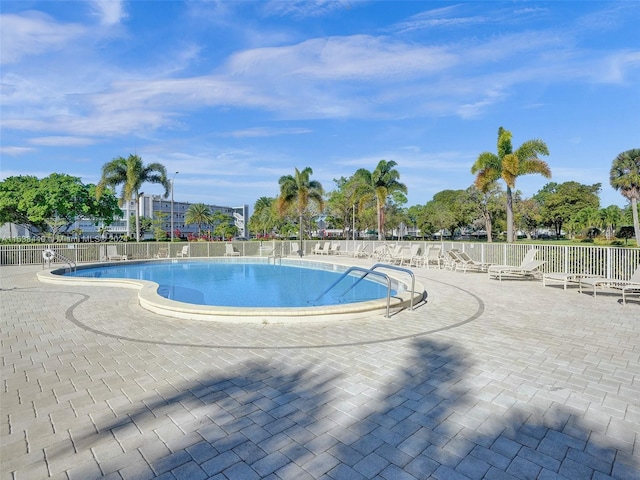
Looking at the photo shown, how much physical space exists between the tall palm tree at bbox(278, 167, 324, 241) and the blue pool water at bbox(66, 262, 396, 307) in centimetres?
706

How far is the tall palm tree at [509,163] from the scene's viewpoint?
1891cm

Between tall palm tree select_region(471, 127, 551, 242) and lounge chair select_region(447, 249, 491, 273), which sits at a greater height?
tall palm tree select_region(471, 127, 551, 242)

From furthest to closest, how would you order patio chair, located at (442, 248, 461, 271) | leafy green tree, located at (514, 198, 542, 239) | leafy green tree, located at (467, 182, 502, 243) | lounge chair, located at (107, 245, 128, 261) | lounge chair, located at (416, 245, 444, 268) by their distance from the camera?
leafy green tree, located at (514, 198, 542, 239)
leafy green tree, located at (467, 182, 502, 243)
lounge chair, located at (107, 245, 128, 261)
lounge chair, located at (416, 245, 444, 268)
patio chair, located at (442, 248, 461, 271)

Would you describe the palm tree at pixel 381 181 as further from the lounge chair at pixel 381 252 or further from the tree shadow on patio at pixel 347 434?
the tree shadow on patio at pixel 347 434

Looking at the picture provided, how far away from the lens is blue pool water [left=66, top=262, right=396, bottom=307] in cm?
1021

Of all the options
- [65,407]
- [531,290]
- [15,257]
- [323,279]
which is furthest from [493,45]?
[15,257]

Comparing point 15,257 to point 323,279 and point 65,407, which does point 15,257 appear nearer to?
point 323,279

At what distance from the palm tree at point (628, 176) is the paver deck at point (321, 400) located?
36.2 m

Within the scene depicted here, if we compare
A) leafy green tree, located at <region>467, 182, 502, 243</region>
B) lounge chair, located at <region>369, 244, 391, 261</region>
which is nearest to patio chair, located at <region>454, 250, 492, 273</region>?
lounge chair, located at <region>369, 244, 391, 261</region>

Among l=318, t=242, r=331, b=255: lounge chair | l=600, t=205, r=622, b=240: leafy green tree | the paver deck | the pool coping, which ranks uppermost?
l=600, t=205, r=622, b=240: leafy green tree

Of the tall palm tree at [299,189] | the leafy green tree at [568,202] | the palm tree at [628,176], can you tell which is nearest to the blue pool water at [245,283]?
the tall palm tree at [299,189]

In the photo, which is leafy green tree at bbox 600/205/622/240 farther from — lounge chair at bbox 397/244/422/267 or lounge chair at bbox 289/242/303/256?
lounge chair at bbox 289/242/303/256

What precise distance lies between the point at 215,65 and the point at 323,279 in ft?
32.5

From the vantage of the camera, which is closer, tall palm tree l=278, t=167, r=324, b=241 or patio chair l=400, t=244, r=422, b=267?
patio chair l=400, t=244, r=422, b=267
